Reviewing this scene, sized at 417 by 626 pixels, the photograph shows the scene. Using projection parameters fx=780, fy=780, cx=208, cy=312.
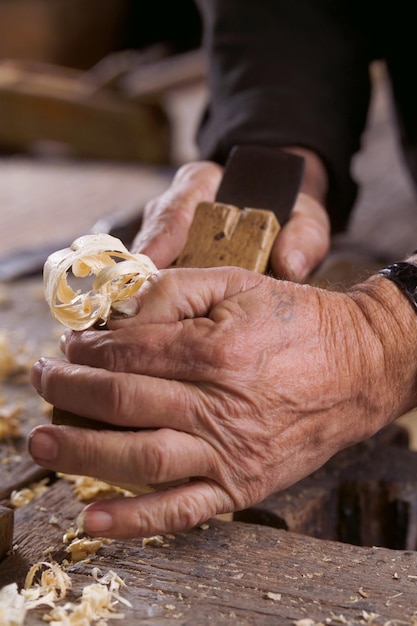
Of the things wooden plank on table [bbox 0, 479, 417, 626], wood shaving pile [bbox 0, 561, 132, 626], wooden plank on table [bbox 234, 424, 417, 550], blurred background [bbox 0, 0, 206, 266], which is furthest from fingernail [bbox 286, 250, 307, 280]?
blurred background [bbox 0, 0, 206, 266]

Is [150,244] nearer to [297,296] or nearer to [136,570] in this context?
[297,296]

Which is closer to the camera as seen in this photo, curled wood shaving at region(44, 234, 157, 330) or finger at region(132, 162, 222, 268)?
curled wood shaving at region(44, 234, 157, 330)

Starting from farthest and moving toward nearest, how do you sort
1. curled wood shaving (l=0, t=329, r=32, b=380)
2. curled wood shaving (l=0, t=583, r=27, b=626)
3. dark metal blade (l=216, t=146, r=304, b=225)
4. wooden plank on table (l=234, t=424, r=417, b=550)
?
1. curled wood shaving (l=0, t=329, r=32, b=380)
2. dark metal blade (l=216, t=146, r=304, b=225)
3. wooden plank on table (l=234, t=424, r=417, b=550)
4. curled wood shaving (l=0, t=583, r=27, b=626)

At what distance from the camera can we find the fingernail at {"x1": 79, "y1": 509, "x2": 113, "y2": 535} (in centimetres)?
86

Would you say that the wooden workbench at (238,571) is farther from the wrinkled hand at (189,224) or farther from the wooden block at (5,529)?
the wrinkled hand at (189,224)

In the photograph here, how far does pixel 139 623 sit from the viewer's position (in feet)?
2.57

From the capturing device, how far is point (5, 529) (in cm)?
92

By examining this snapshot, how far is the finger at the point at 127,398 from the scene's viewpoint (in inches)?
33.3

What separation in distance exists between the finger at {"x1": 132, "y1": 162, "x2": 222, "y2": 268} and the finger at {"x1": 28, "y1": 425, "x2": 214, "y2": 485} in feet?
1.29

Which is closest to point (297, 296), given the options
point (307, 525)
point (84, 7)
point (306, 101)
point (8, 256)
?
point (307, 525)

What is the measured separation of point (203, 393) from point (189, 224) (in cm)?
45

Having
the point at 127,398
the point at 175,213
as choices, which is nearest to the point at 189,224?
the point at 175,213

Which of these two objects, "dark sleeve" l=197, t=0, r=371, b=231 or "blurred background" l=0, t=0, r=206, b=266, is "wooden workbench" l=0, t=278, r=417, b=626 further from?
"blurred background" l=0, t=0, r=206, b=266

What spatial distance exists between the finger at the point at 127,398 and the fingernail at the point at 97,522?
102mm
